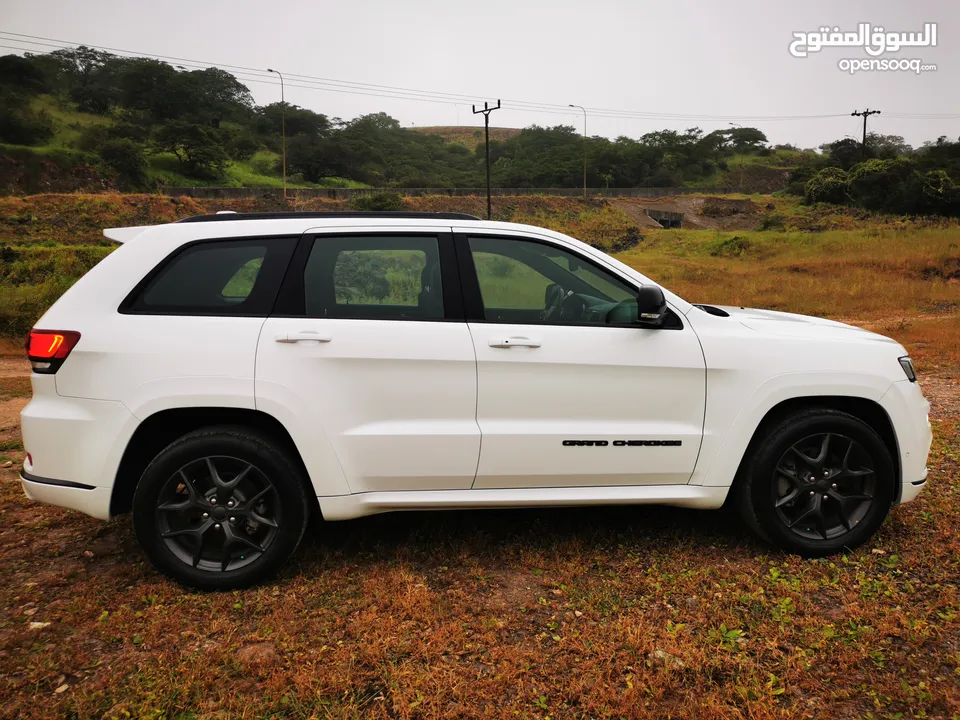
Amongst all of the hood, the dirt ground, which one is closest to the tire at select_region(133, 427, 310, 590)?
the hood

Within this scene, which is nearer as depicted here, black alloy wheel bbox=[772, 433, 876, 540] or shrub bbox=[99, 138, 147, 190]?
black alloy wheel bbox=[772, 433, 876, 540]

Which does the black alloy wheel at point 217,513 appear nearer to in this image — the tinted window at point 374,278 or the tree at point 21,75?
the tinted window at point 374,278

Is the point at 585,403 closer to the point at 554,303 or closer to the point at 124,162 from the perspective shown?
the point at 554,303

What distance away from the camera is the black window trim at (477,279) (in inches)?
138

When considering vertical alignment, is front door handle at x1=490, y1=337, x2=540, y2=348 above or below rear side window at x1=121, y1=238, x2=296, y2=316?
below

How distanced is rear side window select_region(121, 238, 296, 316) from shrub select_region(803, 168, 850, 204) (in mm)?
57280

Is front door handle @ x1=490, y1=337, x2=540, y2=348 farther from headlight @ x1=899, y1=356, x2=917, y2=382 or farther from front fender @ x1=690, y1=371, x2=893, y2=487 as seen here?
headlight @ x1=899, y1=356, x2=917, y2=382

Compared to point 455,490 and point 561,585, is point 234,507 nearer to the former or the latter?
point 455,490

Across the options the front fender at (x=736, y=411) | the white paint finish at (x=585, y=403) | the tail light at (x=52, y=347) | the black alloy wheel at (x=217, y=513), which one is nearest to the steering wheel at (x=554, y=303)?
the white paint finish at (x=585, y=403)

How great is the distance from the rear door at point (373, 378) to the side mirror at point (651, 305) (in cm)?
85

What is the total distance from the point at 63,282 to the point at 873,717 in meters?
22.8

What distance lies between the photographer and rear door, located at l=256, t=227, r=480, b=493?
3.34m

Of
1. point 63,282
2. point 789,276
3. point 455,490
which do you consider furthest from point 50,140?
point 455,490

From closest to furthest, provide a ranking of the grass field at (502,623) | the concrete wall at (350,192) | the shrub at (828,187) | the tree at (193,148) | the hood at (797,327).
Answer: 1. the grass field at (502,623)
2. the hood at (797,327)
3. the concrete wall at (350,192)
4. the shrub at (828,187)
5. the tree at (193,148)
